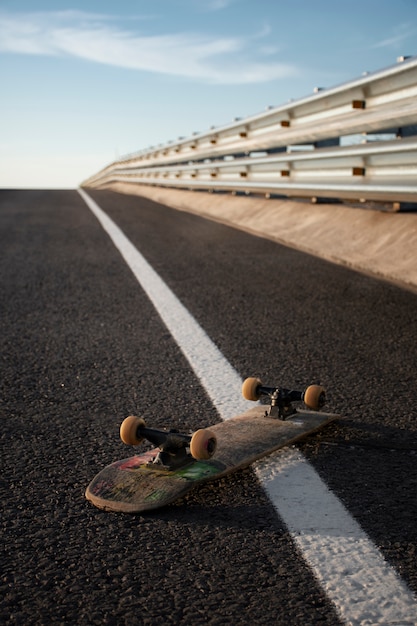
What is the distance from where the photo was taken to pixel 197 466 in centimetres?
228

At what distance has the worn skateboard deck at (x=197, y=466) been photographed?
205cm

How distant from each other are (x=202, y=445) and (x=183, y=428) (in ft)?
1.57

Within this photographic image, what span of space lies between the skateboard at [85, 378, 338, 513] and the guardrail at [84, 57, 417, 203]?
305 centimetres

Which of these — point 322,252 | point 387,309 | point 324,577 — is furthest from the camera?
point 322,252

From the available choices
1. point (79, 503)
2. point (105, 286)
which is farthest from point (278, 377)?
point (105, 286)

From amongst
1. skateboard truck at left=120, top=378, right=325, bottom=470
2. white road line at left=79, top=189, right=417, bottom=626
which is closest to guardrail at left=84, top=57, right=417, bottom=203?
white road line at left=79, top=189, right=417, bottom=626

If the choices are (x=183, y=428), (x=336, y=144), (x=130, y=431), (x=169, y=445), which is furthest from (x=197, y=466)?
(x=336, y=144)

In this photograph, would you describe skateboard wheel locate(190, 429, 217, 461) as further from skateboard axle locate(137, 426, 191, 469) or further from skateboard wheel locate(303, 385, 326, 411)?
skateboard wheel locate(303, 385, 326, 411)

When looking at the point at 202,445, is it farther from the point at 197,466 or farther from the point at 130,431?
the point at 130,431

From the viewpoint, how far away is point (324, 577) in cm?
167

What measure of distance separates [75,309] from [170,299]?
0.61 metres

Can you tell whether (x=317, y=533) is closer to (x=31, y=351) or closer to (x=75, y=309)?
(x=31, y=351)

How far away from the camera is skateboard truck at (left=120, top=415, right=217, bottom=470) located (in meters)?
2.16

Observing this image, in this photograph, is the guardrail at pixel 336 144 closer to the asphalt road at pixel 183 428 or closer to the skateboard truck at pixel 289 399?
the asphalt road at pixel 183 428
